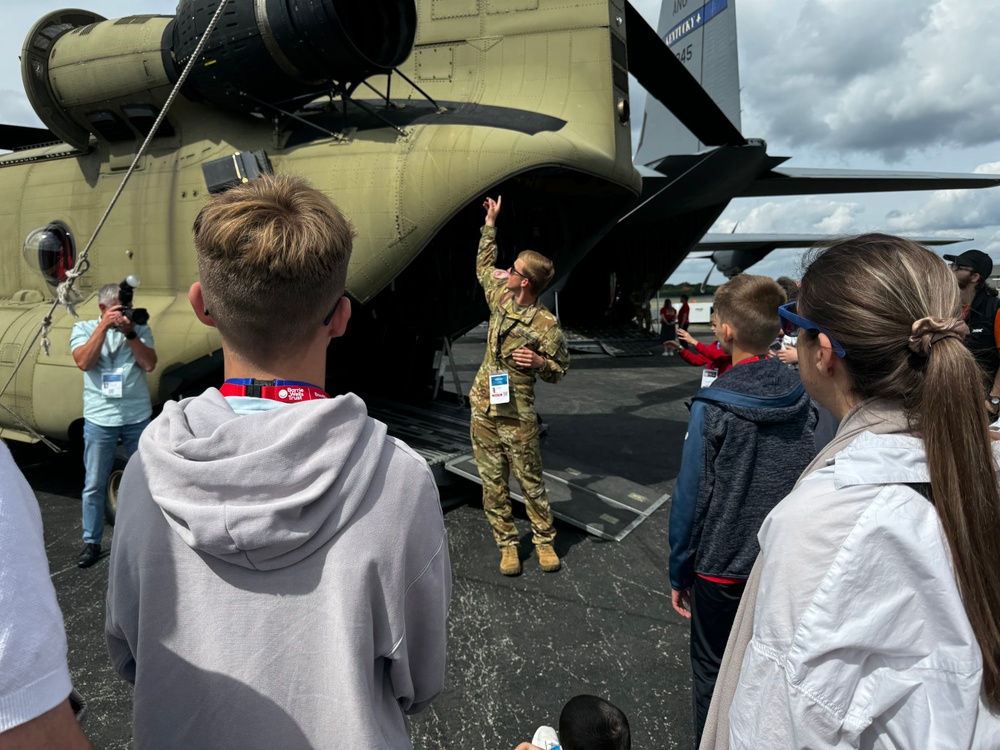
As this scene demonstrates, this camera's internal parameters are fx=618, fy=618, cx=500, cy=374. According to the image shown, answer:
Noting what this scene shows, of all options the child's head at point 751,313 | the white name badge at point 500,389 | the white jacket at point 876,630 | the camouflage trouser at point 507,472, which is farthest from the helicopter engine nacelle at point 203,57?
the white jacket at point 876,630

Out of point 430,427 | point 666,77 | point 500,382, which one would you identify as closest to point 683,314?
point 666,77

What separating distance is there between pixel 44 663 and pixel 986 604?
1.27 metres

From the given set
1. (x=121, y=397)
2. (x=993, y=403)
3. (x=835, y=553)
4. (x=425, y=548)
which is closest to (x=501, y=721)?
(x=425, y=548)

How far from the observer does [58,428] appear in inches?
180

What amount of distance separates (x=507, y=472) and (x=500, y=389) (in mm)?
573

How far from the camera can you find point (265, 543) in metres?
0.93

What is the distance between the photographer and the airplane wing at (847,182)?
12.7 m

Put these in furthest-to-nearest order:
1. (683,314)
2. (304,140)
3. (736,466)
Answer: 1. (683,314)
2. (304,140)
3. (736,466)

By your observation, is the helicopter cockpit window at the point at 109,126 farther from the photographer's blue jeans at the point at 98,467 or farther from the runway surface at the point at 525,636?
the runway surface at the point at 525,636

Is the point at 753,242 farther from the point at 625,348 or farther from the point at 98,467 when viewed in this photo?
the point at 98,467

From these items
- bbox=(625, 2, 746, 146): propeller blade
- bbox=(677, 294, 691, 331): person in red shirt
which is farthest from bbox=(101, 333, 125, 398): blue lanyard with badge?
bbox=(677, 294, 691, 331): person in red shirt

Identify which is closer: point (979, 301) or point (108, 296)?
point (108, 296)

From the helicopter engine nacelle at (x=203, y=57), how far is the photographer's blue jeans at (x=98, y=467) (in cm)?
244

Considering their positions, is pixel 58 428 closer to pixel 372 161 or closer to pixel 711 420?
pixel 372 161
